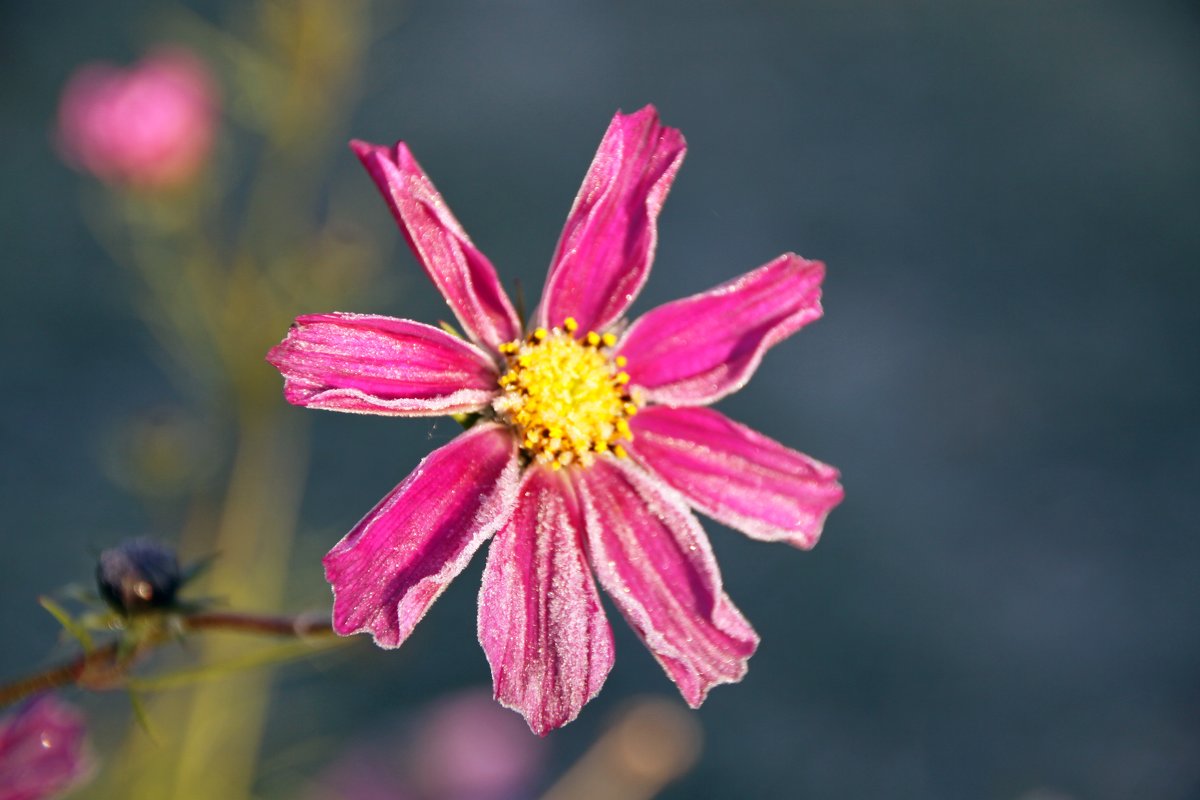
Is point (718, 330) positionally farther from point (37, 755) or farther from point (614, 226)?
point (37, 755)

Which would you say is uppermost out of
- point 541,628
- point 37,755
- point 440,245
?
point 440,245

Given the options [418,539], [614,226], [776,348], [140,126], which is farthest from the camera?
[776,348]

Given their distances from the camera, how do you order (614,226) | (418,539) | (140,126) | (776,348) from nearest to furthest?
(418,539)
(614,226)
(140,126)
(776,348)

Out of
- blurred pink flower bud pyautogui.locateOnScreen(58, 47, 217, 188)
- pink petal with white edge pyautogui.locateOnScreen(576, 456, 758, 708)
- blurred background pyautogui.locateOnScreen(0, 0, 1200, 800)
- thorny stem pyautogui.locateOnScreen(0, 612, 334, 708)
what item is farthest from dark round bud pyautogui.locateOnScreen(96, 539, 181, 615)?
blurred pink flower bud pyautogui.locateOnScreen(58, 47, 217, 188)

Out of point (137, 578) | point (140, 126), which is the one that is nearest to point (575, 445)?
point (137, 578)

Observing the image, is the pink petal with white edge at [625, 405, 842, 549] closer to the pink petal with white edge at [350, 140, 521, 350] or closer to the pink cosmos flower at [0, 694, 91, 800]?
the pink petal with white edge at [350, 140, 521, 350]

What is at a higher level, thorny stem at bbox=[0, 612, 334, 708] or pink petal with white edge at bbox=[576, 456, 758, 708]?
pink petal with white edge at bbox=[576, 456, 758, 708]
